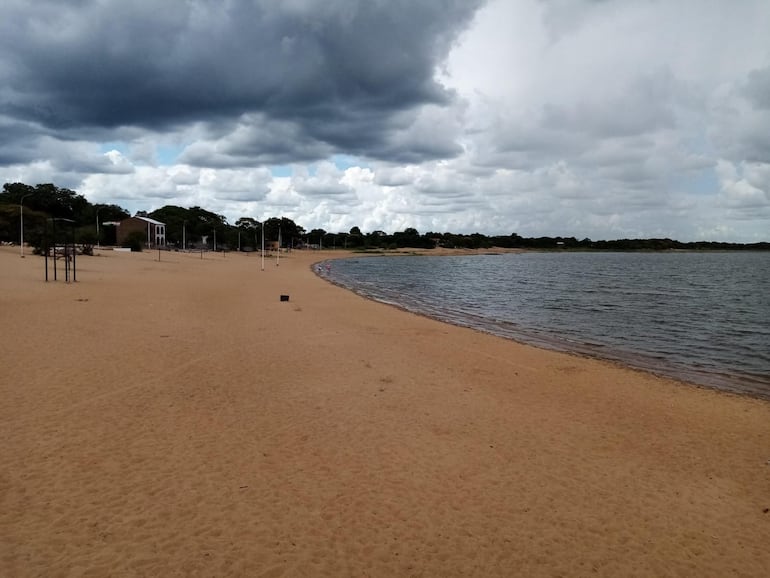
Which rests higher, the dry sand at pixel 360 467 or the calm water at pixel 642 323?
the dry sand at pixel 360 467

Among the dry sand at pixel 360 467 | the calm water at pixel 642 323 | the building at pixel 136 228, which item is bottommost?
the calm water at pixel 642 323

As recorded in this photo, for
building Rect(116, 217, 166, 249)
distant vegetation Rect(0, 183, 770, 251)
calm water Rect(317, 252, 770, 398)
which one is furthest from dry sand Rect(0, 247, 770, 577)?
building Rect(116, 217, 166, 249)

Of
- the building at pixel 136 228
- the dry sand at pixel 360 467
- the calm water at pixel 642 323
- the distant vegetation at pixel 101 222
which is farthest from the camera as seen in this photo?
the building at pixel 136 228

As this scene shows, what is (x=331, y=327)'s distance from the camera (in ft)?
59.8

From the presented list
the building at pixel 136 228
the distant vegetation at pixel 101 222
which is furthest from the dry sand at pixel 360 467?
the building at pixel 136 228

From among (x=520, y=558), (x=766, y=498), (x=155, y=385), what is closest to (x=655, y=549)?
(x=520, y=558)

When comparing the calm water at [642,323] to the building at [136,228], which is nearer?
the calm water at [642,323]

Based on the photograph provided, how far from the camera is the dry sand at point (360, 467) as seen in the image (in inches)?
193

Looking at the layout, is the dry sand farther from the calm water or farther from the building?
the building

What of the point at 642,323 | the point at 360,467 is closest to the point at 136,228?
the point at 642,323

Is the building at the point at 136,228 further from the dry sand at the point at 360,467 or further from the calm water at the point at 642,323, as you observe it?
the dry sand at the point at 360,467

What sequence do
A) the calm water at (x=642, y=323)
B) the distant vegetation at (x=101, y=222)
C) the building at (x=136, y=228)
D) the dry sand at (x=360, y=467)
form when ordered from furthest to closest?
the building at (x=136, y=228) < the distant vegetation at (x=101, y=222) < the calm water at (x=642, y=323) < the dry sand at (x=360, y=467)

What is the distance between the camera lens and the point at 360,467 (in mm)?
6734

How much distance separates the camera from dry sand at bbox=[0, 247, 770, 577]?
4.89 metres
